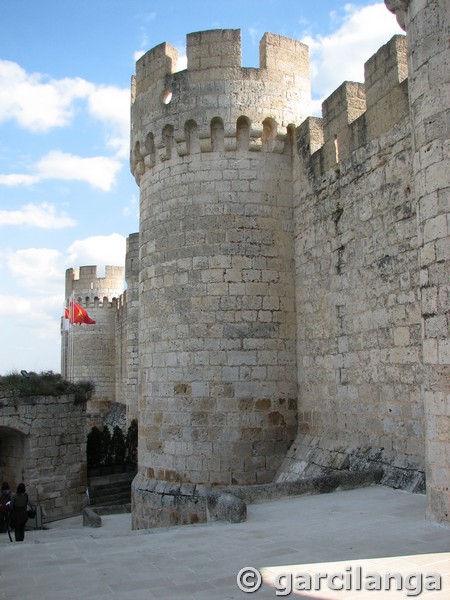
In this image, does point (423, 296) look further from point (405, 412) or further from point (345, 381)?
point (345, 381)

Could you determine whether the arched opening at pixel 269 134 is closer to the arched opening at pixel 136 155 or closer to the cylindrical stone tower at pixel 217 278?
the cylindrical stone tower at pixel 217 278

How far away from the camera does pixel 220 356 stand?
9.15 metres

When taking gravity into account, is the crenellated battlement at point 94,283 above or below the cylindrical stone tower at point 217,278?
above

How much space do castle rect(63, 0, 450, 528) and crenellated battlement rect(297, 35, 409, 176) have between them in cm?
2

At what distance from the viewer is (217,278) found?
9.27 m

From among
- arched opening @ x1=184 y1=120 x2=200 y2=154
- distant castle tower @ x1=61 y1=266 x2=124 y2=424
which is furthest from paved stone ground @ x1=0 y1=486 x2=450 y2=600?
distant castle tower @ x1=61 y1=266 x2=124 y2=424

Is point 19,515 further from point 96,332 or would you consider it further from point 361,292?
point 96,332

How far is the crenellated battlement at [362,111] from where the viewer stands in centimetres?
736

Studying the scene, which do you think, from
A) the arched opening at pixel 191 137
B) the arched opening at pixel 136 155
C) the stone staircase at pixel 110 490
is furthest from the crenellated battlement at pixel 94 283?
the arched opening at pixel 191 137

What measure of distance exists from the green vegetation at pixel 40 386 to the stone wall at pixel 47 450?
0.41 feet

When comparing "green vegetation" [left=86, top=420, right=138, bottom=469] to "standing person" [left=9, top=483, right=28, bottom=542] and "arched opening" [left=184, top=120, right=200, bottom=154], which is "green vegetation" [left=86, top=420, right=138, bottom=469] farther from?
"arched opening" [left=184, top=120, right=200, bottom=154]

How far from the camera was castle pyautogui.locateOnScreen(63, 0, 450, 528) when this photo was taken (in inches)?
297

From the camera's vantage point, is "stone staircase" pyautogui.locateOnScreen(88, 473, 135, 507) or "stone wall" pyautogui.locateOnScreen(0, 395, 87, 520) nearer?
"stone wall" pyautogui.locateOnScreen(0, 395, 87, 520)

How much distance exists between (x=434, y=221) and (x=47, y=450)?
1189cm
